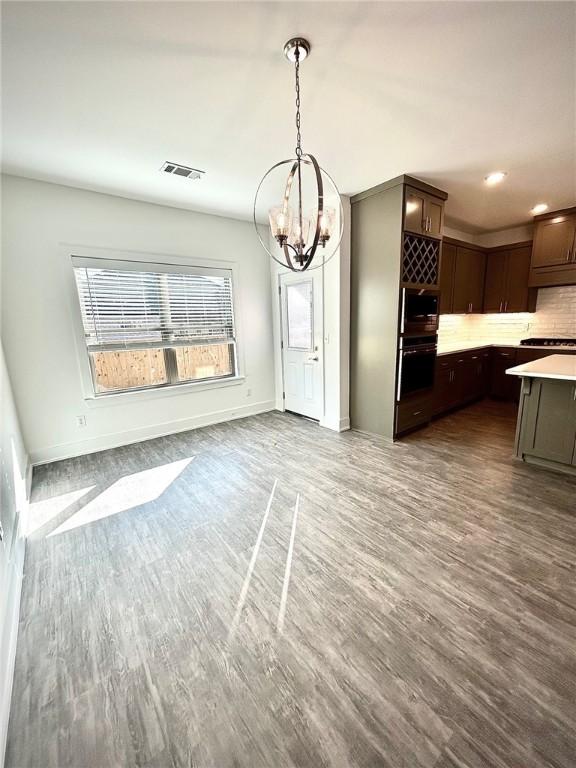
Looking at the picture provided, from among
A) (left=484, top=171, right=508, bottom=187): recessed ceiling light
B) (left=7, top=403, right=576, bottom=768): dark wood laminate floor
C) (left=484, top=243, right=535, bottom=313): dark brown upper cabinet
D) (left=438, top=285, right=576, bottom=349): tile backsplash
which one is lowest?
(left=7, top=403, right=576, bottom=768): dark wood laminate floor

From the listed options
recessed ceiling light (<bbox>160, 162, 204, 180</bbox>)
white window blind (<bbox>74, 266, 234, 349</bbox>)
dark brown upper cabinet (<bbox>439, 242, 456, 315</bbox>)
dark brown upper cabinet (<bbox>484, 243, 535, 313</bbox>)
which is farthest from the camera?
dark brown upper cabinet (<bbox>484, 243, 535, 313</bbox>)

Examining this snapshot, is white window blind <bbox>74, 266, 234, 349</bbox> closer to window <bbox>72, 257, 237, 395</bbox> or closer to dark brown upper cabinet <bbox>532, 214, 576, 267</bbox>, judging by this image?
window <bbox>72, 257, 237, 395</bbox>

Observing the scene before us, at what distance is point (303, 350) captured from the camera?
14.5 feet

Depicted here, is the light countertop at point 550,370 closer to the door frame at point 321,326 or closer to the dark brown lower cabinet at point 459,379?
the dark brown lower cabinet at point 459,379

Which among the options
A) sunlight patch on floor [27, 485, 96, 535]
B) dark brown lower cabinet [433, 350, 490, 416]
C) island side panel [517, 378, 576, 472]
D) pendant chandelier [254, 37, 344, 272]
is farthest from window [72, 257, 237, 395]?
island side panel [517, 378, 576, 472]

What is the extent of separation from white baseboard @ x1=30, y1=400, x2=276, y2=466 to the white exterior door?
26.0 inches

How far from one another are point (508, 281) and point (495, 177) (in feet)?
8.25

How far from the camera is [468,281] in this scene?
5.05 m

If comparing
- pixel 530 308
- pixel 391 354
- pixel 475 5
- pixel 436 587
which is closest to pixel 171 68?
pixel 475 5

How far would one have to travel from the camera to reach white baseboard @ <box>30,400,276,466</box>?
3.38 metres

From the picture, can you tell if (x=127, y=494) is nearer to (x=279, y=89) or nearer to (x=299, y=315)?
(x=299, y=315)

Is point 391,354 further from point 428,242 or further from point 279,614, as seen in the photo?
point 279,614

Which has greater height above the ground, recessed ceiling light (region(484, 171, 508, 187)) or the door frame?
recessed ceiling light (region(484, 171, 508, 187))

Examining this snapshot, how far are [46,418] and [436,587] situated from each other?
152 inches
